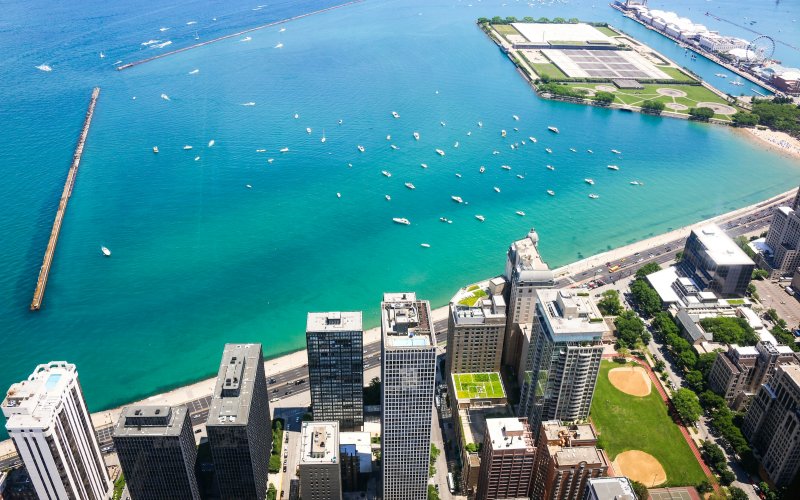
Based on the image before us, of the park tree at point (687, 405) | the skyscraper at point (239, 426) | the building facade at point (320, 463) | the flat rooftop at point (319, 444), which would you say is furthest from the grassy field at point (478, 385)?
the skyscraper at point (239, 426)

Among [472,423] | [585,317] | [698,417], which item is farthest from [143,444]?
[698,417]

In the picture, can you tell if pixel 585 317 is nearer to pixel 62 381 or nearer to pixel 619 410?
pixel 619 410

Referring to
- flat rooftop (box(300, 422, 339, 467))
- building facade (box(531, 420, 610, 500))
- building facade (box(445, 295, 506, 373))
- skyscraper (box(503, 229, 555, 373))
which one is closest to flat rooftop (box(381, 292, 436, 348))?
flat rooftop (box(300, 422, 339, 467))

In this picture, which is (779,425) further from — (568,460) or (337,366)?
(337,366)

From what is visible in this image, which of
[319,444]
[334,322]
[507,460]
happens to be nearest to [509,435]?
[507,460]

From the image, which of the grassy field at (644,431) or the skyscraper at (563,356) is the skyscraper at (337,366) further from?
the grassy field at (644,431)
